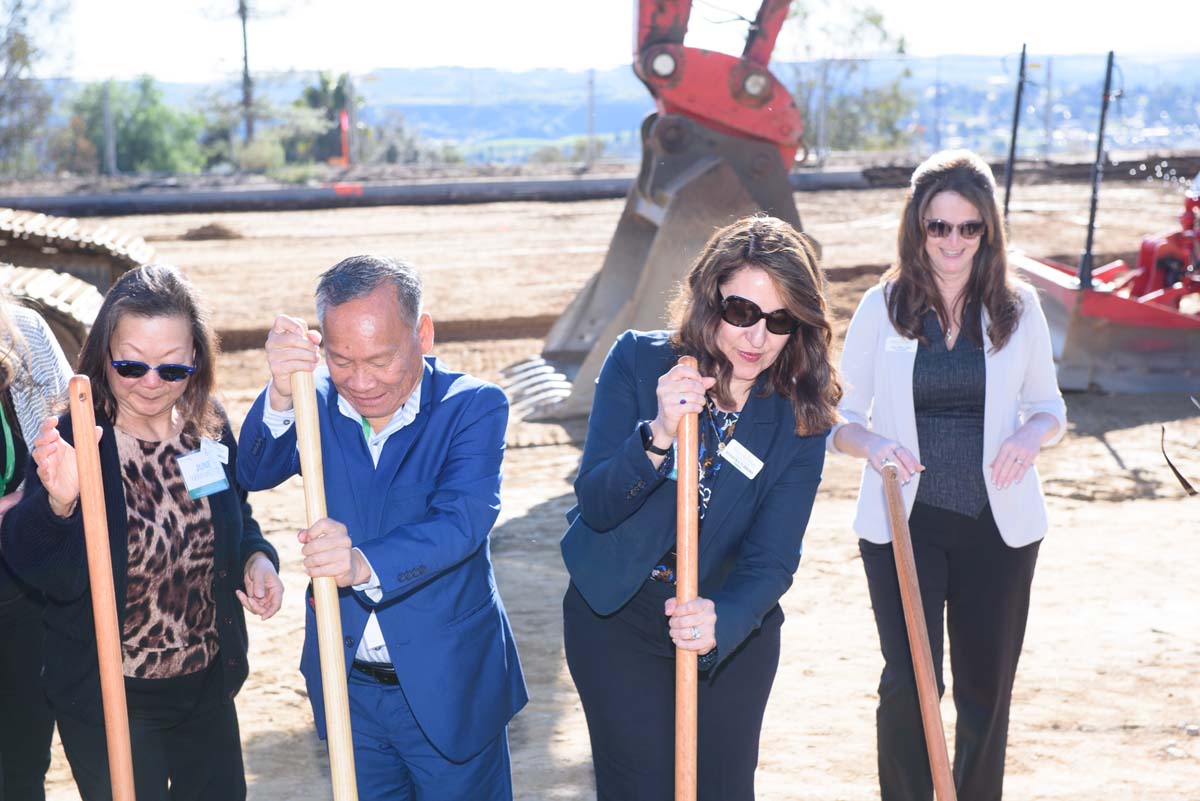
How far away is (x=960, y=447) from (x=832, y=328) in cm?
87

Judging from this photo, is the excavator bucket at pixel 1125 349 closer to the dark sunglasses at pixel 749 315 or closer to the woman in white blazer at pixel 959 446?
the woman in white blazer at pixel 959 446

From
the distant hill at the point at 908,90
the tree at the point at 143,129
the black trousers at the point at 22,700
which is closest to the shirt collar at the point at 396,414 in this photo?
the black trousers at the point at 22,700

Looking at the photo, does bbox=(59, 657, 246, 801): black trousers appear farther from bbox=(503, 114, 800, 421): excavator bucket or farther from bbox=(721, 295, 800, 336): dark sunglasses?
bbox=(503, 114, 800, 421): excavator bucket

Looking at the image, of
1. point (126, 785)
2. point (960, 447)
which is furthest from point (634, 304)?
point (126, 785)

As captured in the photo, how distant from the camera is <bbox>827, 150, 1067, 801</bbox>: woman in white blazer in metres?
3.76

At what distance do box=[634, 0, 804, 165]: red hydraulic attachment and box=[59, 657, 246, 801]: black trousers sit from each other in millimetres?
Result: 7155

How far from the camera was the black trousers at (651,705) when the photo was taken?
299cm

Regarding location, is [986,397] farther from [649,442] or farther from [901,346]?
[649,442]

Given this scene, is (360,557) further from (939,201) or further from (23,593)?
(939,201)

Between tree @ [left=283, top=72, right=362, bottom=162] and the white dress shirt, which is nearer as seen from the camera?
the white dress shirt

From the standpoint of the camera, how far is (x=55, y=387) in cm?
335

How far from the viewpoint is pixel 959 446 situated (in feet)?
12.5

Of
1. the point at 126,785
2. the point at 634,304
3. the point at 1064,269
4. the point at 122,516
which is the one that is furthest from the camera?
the point at 1064,269

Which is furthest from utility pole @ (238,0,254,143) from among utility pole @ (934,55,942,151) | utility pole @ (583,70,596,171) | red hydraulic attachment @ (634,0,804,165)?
red hydraulic attachment @ (634,0,804,165)
